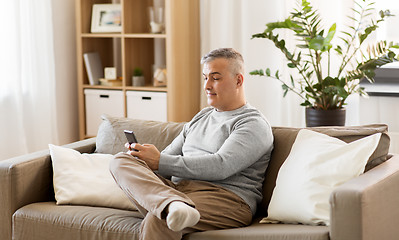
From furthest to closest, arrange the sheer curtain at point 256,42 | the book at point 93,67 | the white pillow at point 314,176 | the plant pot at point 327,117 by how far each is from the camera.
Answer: the book at point 93,67
the sheer curtain at point 256,42
the plant pot at point 327,117
the white pillow at point 314,176

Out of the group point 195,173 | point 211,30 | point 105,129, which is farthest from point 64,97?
point 195,173

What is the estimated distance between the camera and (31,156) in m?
2.95

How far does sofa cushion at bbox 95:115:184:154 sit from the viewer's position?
310 centimetres

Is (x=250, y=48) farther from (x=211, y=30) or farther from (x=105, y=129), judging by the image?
(x=105, y=129)

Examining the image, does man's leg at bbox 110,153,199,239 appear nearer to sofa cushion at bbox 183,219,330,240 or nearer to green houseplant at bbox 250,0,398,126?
sofa cushion at bbox 183,219,330,240

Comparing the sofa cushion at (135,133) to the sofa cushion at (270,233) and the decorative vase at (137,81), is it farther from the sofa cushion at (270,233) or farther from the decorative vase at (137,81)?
the decorative vase at (137,81)

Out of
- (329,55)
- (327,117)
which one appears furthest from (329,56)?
(327,117)

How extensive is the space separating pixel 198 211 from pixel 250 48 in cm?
230

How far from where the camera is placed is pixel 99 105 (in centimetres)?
480

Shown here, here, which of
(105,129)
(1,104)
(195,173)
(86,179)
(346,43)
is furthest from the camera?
(1,104)

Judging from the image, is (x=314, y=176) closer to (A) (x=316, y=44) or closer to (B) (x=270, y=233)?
(B) (x=270, y=233)

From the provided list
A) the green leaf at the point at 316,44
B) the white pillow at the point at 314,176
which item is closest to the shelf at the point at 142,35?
the green leaf at the point at 316,44

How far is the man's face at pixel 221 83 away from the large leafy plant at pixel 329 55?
1.15 m

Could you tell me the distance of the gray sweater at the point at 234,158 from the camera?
2.62m
